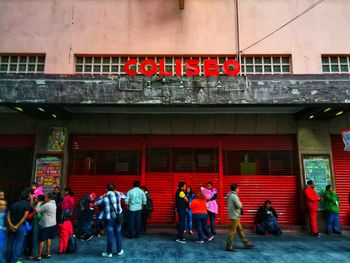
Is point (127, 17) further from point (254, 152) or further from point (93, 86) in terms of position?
point (254, 152)

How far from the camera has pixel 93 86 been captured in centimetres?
923

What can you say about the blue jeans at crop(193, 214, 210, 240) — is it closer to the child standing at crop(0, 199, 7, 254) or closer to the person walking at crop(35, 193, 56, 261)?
the person walking at crop(35, 193, 56, 261)

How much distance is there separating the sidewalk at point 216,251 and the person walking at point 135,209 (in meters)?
0.31

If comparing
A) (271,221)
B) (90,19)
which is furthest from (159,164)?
(90,19)

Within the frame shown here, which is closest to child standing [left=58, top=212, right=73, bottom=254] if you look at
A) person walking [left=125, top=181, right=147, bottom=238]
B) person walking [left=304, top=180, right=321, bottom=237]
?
person walking [left=125, top=181, right=147, bottom=238]

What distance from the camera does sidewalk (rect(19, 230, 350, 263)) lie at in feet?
24.0

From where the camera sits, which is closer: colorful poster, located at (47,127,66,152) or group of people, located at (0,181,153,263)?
group of people, located at (0,181,153,263)

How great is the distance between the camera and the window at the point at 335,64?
11898 millimetres

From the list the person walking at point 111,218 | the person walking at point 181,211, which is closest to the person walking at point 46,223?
the person walking at point 111,218

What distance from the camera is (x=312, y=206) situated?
1050 cm

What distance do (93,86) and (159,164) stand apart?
4067mm

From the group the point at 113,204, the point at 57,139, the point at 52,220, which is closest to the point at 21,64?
the point at 57,139

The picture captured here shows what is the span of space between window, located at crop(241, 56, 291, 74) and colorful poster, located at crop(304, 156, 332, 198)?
352 centimetres

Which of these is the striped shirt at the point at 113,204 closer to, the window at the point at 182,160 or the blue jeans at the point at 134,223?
the blue jeans at the point at 134,223
